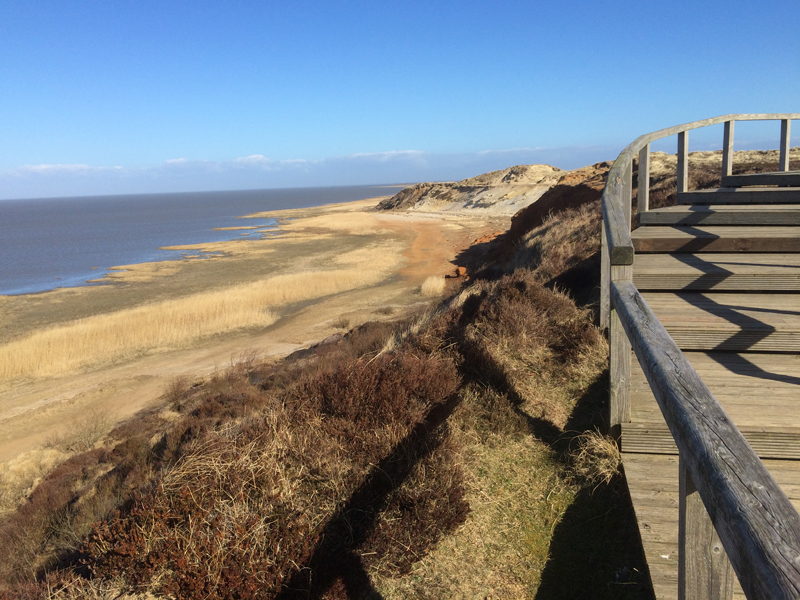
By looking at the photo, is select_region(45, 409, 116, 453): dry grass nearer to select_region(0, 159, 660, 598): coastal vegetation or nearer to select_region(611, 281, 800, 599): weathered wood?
select_region(0, 159, 660, 598): coastal vegetation

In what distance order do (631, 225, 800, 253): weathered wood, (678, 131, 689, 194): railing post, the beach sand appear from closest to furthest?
1. (631, 225, 800, 253): weathered wood
2. (678, 131, 689, 194): railing post
3. the beach sand

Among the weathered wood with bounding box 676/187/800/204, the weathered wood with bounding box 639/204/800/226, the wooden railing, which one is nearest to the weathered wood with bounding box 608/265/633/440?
the wooden railing

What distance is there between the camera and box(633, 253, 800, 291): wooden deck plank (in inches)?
181

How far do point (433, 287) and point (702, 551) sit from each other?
70.7ft

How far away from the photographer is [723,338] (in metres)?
3.83

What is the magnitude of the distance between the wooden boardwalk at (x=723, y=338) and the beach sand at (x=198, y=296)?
1088 centimetres

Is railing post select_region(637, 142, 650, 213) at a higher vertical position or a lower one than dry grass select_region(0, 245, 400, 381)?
higher

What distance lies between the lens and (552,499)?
3.78 meters

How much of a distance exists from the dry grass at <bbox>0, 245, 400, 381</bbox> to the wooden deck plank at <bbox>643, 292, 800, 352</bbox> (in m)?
16.5

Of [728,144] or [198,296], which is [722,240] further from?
[198,296]

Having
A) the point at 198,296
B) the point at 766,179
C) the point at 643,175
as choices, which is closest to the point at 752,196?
the point at 766,179

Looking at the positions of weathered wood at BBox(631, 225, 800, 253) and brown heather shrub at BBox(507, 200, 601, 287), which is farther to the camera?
brown heather shrub at BBox(507, 200, 601, 287)

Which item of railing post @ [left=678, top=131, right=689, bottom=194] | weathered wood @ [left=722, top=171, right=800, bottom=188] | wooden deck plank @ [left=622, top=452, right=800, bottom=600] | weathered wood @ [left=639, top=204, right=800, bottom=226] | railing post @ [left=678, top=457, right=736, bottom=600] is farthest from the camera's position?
weathered wood @ [left=722, top=171, right=800, bottom=188]

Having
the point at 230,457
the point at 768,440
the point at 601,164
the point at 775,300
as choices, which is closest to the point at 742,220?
the point at 775,300
